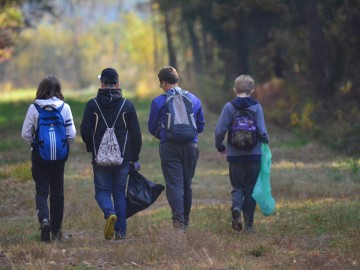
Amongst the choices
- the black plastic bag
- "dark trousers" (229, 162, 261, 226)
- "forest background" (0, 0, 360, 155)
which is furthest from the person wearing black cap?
"forest background" (0, 0, 360, 155)

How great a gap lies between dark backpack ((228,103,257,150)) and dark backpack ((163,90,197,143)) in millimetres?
475

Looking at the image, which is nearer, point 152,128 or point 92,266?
point 92,266

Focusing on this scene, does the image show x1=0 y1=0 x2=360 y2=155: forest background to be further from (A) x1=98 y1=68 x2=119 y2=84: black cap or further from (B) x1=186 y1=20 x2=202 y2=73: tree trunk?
(A) x1=98 y1=68 x2=119 y2=84: black cap

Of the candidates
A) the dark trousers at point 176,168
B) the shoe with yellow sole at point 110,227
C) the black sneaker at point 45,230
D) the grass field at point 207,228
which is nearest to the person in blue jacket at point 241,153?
the grass field at point 207,228

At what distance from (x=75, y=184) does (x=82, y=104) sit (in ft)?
75.8

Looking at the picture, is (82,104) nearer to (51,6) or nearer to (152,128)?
(51,6)

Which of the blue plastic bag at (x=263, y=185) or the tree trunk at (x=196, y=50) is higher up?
the tree trunk at (x=196, y=50)

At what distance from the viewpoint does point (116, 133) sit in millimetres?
9922

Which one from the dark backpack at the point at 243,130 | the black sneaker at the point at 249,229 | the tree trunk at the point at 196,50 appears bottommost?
the black sneaker at the point at 249,229

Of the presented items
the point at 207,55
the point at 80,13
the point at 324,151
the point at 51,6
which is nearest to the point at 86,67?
the point at 80,13

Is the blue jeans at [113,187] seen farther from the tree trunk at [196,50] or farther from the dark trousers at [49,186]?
the tree trunk at [196,50]

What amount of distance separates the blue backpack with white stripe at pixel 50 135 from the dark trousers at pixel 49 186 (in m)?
0.11

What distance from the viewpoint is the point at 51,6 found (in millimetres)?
40875

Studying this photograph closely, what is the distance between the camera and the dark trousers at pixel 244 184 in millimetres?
10195
